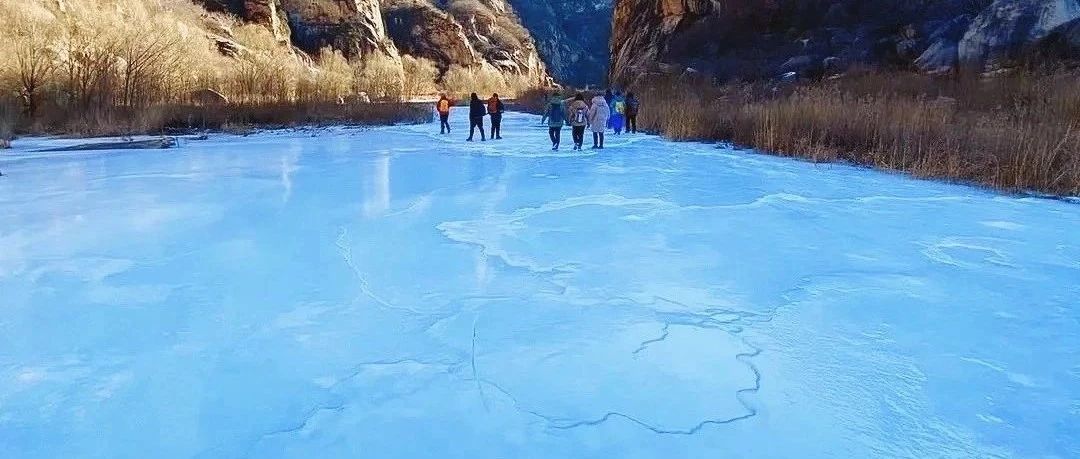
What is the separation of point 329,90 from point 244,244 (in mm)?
28328

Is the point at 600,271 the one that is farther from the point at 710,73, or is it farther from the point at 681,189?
the point at 710,73

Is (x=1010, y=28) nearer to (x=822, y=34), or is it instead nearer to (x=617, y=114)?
(x=617, y=114)

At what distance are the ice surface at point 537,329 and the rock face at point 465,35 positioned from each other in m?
72.7

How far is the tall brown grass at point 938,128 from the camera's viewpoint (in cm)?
799

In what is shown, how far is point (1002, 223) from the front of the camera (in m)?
5.83

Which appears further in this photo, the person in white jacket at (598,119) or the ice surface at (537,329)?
the person in white jacket at (598,119)

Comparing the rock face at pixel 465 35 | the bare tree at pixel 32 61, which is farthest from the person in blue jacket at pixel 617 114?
the rock face at pixel 465 35

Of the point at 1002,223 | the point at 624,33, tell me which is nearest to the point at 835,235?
the point at 1002,223

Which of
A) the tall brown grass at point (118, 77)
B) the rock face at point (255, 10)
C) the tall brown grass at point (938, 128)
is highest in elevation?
the rock face at point (255, 10)

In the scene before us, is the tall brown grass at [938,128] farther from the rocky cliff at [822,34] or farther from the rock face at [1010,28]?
the rocky cliff at [822,34]

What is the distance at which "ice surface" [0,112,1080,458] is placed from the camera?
2.24 m

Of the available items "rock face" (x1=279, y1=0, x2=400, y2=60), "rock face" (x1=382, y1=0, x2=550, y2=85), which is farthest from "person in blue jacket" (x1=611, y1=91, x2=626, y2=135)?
"rock face" (x1=382, y1=0, x2=550, y2=85)

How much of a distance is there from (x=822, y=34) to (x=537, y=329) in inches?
1127

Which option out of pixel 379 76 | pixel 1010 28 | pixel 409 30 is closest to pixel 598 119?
pixel 1010 28
